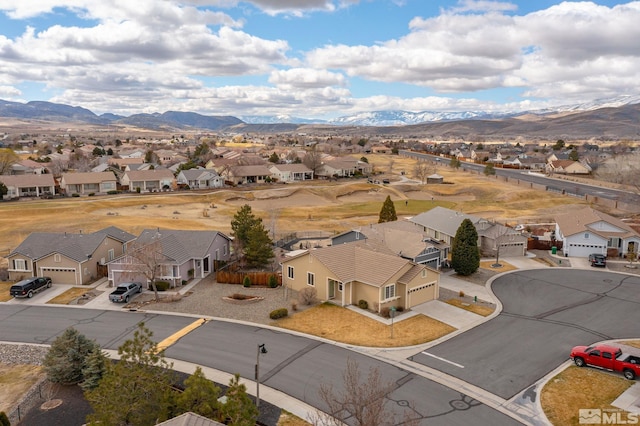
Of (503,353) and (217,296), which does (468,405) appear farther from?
(217,296)

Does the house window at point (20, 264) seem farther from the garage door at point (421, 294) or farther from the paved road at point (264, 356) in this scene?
the garage door at point (421, 294)

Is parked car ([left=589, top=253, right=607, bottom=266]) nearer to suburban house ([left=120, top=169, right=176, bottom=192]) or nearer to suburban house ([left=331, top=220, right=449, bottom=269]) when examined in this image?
suburban house ([left=331, top=220, right=449, bottom=269])

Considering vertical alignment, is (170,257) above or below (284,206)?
above

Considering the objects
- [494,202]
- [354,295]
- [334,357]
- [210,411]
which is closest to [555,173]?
[494,202]

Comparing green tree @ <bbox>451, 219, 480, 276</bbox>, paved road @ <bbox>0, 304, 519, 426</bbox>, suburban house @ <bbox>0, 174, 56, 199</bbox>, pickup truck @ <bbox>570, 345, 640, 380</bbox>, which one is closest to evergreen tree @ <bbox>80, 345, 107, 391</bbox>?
paved road @ <bbox>0, 304, 519, 426</bbox>

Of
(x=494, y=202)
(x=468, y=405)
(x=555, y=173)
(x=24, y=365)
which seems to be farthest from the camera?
(x=555, y=173)

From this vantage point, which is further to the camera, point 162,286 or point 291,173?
point 291,173

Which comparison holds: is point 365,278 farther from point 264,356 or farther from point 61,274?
point 61,274

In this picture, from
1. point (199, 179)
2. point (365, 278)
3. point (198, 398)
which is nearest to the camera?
point (198, 398)

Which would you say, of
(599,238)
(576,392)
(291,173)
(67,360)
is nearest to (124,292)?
(67,360)
